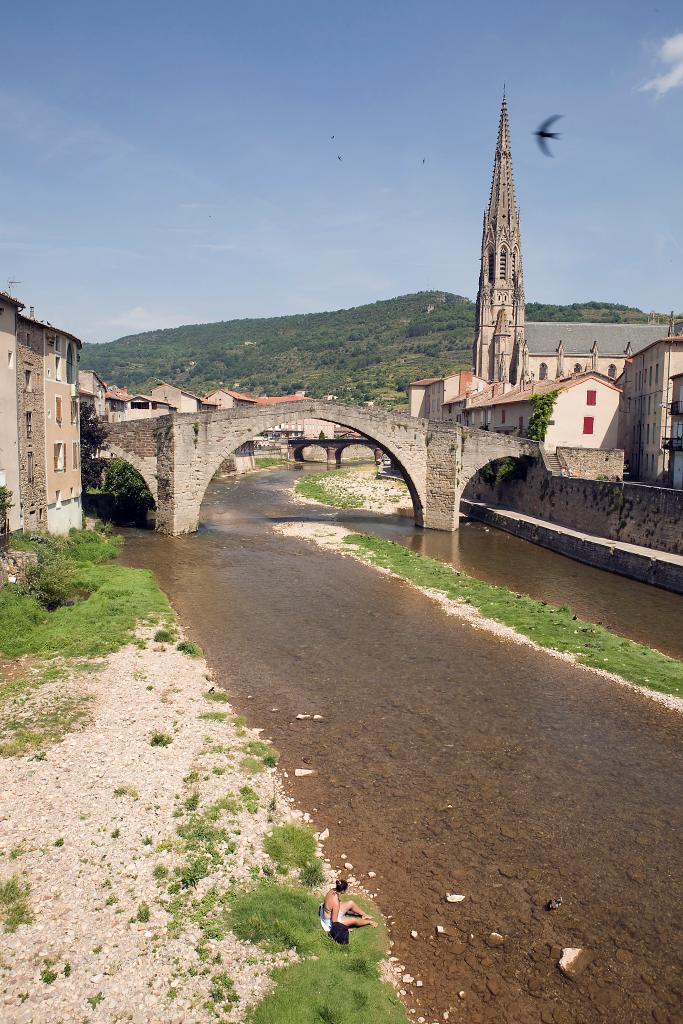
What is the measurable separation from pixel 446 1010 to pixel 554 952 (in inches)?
63.1

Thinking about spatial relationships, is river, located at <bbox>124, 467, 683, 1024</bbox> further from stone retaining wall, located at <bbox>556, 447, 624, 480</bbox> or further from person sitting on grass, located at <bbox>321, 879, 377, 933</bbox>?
stone retaining wall, located at <bbox>556, 447, 624, 480</bbox>

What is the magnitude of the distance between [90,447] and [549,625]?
83.0 feet

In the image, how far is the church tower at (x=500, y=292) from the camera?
3428 inches

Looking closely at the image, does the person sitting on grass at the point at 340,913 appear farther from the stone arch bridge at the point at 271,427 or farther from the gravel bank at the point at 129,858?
the stone arch bridge at the point at 271,427

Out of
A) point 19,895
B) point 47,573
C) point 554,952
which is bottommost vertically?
point 554,952

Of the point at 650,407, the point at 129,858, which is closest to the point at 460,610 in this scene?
the point at 129,858

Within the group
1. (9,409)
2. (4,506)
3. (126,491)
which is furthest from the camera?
(126,491)

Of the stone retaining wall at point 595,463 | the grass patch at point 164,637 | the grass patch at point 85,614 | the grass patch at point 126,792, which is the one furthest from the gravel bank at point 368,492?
the grass patch at point 126,792

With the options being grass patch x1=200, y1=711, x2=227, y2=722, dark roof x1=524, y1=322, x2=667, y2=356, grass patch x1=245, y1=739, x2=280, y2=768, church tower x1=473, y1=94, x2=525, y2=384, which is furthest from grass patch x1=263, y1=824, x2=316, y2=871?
dark roof x1=524, y1=322, x2=667, y2=356

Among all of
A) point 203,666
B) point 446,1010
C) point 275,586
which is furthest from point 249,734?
point 275,586

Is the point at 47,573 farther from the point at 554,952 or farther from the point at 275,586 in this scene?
the point at 554,952

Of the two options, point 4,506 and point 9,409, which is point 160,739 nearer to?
point 4,506

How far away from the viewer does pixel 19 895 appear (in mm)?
7570

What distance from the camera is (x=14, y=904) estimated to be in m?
7.41
